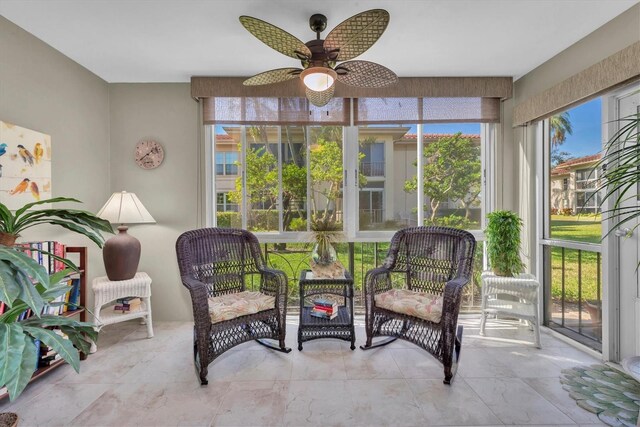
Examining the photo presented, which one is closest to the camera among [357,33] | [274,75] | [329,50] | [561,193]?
[357,33]

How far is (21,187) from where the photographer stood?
88.4 inches

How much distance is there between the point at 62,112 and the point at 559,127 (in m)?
4.42

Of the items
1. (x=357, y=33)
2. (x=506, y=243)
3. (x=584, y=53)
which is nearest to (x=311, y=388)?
(x=506, y=243)

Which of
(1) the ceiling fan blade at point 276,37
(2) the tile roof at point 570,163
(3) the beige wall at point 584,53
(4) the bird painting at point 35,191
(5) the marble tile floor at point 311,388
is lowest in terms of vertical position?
(5) the marble tile floor at point 311,388

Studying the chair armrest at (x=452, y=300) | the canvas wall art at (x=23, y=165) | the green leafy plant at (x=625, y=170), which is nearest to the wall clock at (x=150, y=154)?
the canvas wall art at (x=23, y=165)

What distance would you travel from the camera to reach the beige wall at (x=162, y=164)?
319cm

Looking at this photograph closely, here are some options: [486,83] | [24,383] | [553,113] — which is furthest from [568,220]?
[24,383]

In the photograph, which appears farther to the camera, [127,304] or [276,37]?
[127,304]

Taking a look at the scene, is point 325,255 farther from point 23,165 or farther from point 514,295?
point 23,165

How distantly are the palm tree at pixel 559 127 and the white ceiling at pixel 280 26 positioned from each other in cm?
53

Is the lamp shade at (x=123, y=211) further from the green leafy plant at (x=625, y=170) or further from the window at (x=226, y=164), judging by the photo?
the green leafy plant at (x=625, y=170)

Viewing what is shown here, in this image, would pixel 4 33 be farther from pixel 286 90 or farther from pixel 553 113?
pixel 553 113

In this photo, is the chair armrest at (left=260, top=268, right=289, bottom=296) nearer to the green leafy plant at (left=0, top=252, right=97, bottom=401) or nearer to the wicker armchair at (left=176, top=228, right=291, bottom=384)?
the wicker armchair at (left=176, top=228, right=291, bottom=384)

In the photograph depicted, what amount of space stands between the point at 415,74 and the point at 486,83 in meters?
0.73
